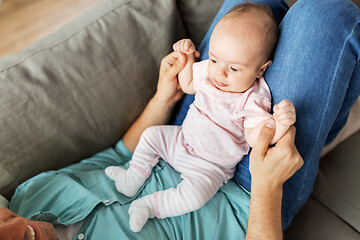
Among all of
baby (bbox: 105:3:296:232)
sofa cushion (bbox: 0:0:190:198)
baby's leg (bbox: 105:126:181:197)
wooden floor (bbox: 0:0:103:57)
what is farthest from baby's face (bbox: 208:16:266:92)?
wooden floor (bbox: 0:0:103:57)

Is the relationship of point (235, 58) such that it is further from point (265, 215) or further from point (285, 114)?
point (265, 215)

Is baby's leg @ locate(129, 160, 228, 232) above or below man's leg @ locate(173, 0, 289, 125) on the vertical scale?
below

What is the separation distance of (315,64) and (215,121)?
0.35 meters

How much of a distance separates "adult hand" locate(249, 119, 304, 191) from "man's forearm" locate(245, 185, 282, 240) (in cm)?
2

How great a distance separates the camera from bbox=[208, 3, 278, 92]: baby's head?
0.90m

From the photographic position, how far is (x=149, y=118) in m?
1.29

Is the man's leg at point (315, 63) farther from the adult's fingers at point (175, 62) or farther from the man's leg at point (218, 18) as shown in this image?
the adult's fingers at point (175, 62)

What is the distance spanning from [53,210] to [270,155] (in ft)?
2.38

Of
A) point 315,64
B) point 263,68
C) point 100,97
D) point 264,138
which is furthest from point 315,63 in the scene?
point 100,97

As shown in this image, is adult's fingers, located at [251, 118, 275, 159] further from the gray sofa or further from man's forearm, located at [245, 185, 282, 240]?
the gray sofa

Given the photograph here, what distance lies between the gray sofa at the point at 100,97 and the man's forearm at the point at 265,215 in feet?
1.33

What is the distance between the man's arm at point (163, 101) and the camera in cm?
117

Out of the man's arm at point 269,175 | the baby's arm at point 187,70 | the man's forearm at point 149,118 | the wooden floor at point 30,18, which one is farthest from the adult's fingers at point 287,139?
the wooden floor at point 30,18

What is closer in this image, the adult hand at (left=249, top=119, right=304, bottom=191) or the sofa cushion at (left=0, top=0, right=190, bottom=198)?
the adult hand at (left=249, top=119, right=304, bottom=191)
